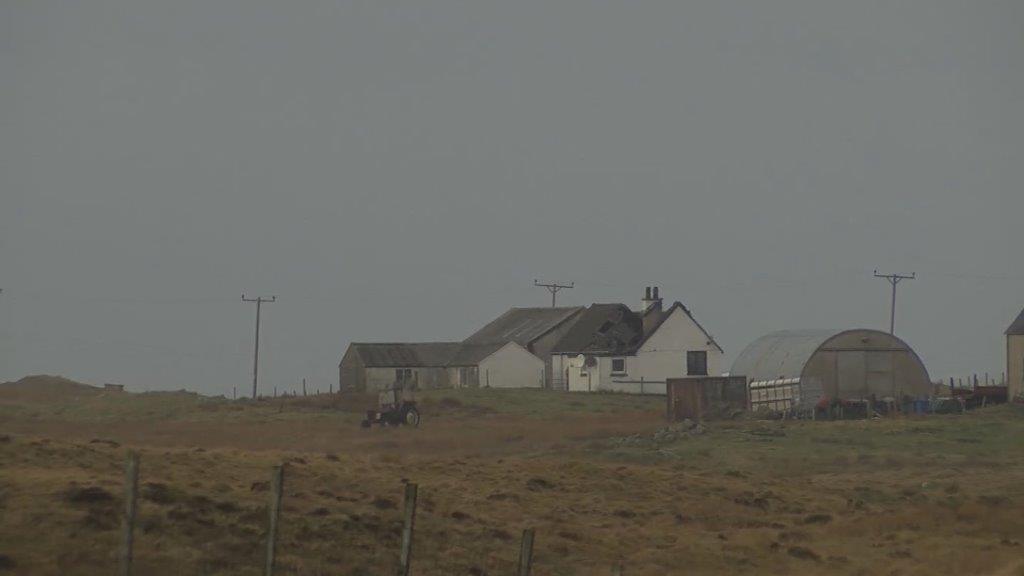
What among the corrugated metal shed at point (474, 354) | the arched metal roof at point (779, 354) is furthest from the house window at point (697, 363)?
the arched metal roof at point (779, 354)

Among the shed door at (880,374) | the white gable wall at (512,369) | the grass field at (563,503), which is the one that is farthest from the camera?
the white gable wall at (512,369)

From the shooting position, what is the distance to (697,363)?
99.8 m

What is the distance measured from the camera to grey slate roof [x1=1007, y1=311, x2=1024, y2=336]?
3127 inches

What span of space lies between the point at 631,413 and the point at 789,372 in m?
10.9

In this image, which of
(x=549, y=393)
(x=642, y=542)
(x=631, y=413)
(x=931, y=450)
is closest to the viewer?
(x=642, y=542)

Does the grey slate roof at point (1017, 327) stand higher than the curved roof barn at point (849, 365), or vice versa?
the grey slate roof at point (1017, 327)

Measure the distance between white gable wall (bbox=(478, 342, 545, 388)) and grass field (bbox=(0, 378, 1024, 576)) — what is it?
4291cm

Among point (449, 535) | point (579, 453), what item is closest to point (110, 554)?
point (449, 535)

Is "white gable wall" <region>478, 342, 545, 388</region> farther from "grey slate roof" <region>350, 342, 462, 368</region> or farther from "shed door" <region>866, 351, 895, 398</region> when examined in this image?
"shed door" <region>866, 351, 895, 398</region>

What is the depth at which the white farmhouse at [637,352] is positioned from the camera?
97.6 m

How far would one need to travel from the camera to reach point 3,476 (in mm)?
27594

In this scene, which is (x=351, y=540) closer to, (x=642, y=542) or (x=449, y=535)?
(x=449, y=535)

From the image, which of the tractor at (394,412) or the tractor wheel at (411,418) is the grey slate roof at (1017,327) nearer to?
the tractor at (394,412)

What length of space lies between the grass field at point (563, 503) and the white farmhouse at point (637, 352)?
36864 mm
